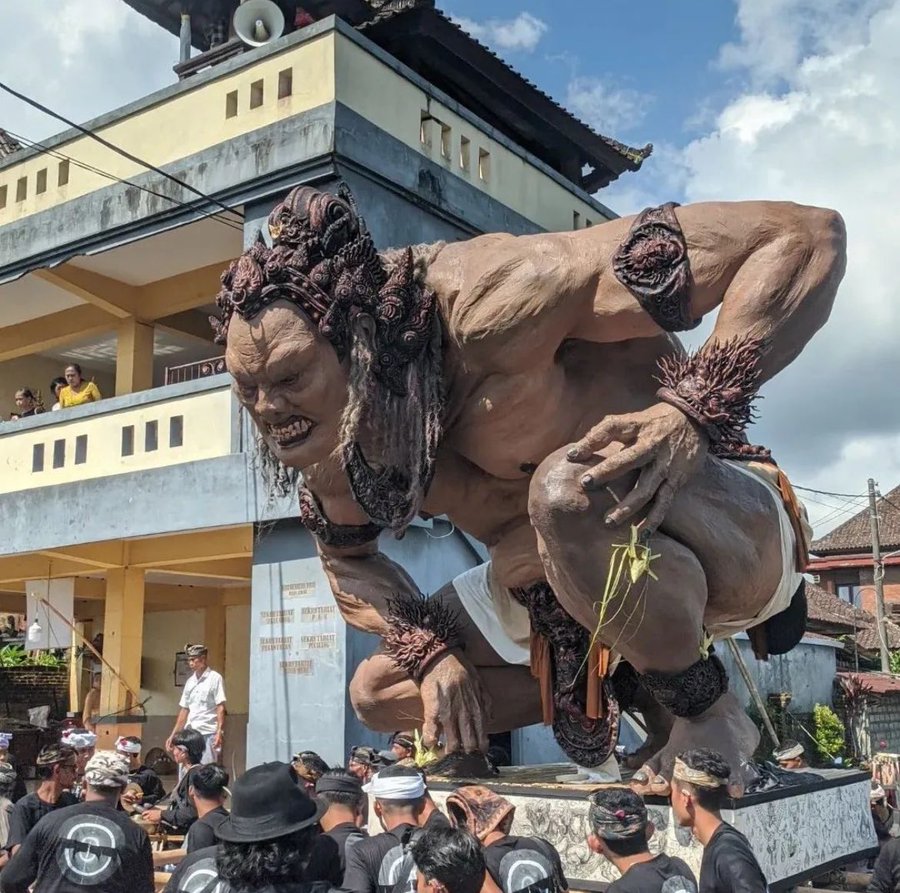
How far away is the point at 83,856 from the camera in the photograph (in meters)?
3.41

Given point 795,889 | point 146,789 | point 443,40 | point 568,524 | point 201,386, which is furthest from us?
point 443,40

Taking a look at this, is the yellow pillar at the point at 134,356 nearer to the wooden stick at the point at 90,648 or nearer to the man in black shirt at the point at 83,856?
the wooden stick at the point at 90,648

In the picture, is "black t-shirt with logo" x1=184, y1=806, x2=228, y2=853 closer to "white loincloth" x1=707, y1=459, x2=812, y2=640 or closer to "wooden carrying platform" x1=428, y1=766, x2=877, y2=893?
"wooden carrying platform" x1=428, y1=766, x2=877, y2=893

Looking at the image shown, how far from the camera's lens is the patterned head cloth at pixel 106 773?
365cm

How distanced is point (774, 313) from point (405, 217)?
6.68 m

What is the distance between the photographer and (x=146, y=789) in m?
8.52

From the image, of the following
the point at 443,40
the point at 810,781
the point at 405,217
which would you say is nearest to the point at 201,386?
the point at 405,217

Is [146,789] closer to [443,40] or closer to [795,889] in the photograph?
[795,889]

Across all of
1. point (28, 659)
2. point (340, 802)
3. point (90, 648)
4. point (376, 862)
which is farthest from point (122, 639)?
point (376, 862)

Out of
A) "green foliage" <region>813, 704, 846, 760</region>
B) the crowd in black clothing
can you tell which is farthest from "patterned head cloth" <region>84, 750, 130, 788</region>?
"green foliage" <region>813, 704, 846, 760</region>

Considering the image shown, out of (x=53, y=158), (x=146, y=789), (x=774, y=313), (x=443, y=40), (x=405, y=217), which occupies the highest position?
(x=443, y=40)

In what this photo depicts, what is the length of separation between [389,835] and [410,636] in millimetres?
645

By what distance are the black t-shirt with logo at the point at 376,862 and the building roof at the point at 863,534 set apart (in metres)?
31.3

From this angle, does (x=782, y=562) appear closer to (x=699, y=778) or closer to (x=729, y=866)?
(x=699, y=778)
